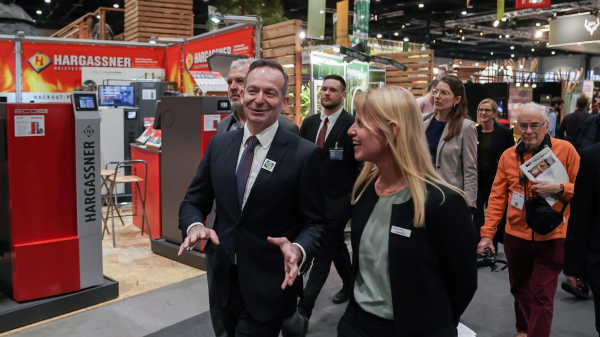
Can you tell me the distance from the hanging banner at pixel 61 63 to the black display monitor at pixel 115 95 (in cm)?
211

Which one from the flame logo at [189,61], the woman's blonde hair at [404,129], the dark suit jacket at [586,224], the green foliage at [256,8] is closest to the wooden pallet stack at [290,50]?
the flame logo at [189,61]

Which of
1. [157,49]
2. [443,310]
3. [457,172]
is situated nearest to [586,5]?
[157,49]

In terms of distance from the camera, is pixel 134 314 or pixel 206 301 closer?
pixel 134 314

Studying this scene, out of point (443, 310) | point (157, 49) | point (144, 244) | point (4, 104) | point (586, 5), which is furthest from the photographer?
point (586, 5)

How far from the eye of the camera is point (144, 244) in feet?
19.2

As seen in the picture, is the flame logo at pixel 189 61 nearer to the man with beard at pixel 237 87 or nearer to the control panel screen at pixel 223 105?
the control panel screen at pixel 223 105

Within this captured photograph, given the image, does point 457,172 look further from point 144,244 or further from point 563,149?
point 144,244

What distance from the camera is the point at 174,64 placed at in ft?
34.8

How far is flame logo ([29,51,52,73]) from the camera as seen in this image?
9.69 metres

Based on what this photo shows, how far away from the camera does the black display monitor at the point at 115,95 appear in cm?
839

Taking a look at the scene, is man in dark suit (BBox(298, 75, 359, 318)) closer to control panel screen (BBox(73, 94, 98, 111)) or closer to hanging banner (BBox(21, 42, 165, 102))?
control panel screen (BBox(73, 94, 98, 111))

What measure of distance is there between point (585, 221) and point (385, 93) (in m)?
1.21

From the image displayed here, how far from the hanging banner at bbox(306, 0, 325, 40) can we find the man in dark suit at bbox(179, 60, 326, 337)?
7300mm

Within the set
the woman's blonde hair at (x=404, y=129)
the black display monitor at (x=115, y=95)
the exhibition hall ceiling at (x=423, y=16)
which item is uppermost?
the exhibition hall ceiling at (x=423, y=16)
